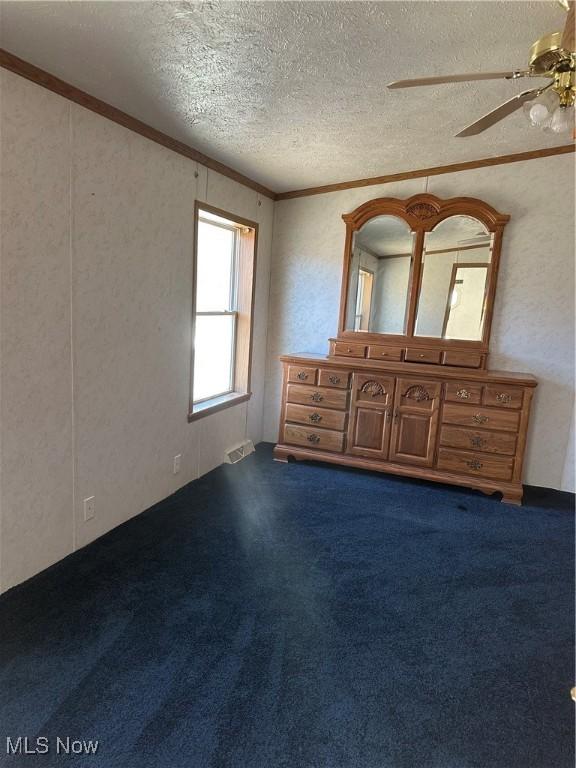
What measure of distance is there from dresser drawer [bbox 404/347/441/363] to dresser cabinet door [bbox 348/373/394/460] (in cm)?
30

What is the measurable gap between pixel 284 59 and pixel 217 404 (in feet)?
7.84

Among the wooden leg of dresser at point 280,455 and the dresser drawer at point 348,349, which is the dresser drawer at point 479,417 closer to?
the dresser drawer at point 348,349

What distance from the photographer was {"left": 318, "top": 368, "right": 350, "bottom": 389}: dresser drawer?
3684 mm

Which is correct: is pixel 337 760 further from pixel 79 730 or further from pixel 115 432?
pixel 115 432

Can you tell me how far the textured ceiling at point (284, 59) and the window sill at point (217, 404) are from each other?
183cm

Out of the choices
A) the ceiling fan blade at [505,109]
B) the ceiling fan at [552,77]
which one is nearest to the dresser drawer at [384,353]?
the ceiling fan blade at [505,109]

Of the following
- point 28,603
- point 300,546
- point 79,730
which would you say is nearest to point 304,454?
point 300,546

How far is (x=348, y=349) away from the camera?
12.7 ft

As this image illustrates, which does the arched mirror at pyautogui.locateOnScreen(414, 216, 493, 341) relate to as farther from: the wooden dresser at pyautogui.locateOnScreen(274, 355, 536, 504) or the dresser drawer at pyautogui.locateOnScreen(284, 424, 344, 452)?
the dresser drawer at pyautogui.locateOnScreen(284, 424, 344, 452)

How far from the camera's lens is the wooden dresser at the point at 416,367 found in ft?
10.9

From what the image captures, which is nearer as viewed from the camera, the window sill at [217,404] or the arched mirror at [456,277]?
the window sill at [217,404]

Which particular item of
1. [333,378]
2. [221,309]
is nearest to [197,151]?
[221,309]

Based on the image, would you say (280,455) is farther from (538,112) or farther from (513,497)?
(538,112)

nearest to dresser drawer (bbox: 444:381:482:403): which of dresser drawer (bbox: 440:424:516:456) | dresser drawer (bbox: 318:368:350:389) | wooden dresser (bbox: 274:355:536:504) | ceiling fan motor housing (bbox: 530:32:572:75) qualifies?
wooden dresser (bbox: 274:355:536:504)
